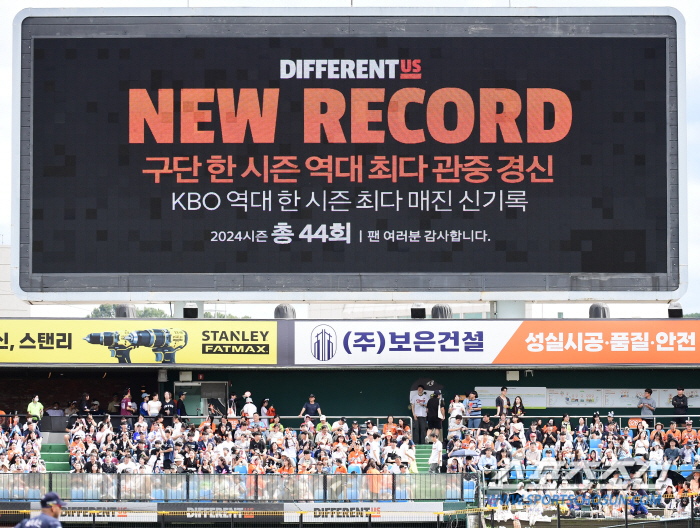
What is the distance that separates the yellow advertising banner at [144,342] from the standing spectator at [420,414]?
10.3ft

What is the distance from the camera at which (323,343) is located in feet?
66.5

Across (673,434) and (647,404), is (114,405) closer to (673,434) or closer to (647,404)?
(647,404)

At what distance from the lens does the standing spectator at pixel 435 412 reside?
Result: 20.1m

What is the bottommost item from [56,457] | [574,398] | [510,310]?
[56,457]

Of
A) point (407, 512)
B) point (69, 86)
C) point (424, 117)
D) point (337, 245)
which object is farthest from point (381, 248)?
point (69, 86)

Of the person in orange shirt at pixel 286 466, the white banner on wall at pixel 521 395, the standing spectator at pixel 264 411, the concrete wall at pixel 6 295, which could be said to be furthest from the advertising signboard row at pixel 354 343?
the concrete wall at pixel 6 295

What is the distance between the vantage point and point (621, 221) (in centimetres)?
1941

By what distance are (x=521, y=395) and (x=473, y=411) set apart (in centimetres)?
199

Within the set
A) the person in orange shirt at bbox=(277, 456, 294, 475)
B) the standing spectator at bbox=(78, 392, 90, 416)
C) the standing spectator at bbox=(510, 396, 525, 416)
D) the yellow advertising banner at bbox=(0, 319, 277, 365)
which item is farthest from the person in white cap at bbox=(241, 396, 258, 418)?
the standing spectator at bbox=(510, 396, 525, 416)

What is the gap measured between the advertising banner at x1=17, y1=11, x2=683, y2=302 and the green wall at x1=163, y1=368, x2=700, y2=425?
121 inches

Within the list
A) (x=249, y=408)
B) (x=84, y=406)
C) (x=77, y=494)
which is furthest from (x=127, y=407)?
(x=77, y=494)

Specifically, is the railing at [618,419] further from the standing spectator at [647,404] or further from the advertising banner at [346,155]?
Result: the advertising banner at [346,155]

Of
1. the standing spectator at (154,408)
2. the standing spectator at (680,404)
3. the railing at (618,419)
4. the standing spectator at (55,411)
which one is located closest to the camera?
the standing spectator at (154,408)

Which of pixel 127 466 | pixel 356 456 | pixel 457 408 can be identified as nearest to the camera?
pixel 127 466
